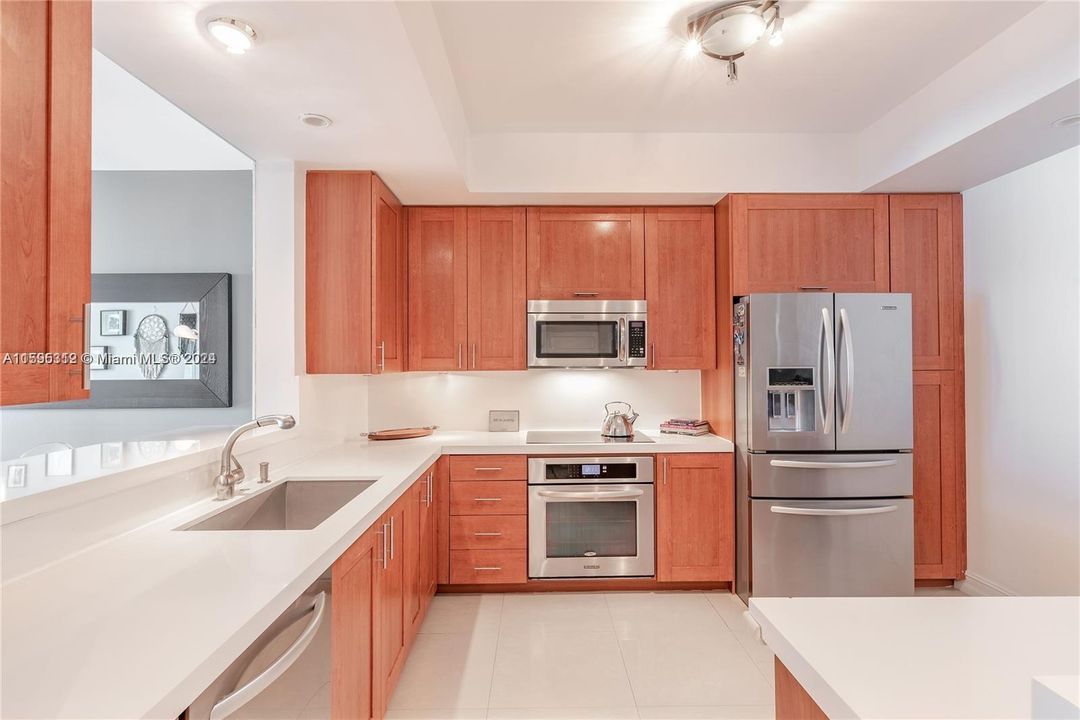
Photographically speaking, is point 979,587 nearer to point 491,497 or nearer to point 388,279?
point 491,497

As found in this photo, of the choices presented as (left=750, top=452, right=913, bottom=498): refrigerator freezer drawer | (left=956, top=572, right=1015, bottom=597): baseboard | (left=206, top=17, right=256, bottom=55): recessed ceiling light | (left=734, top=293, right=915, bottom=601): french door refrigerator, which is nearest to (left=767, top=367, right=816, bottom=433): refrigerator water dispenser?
(left=734, top=293, right=915, bottom=601): french door refrigerator

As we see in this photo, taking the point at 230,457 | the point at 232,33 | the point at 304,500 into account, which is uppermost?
the point at 232,33

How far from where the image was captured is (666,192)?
3117 mm

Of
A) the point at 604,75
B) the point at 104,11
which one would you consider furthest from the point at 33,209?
the point at 604,75

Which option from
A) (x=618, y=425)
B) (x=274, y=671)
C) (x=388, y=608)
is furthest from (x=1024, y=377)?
(x=274, y=671)

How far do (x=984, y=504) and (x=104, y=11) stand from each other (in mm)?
4360

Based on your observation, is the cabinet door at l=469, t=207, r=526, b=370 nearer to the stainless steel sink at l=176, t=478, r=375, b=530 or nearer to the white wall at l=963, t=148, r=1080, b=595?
the stainless steel sink at l=176, t=478, r=375, b=530

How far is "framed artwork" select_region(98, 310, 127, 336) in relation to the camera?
2.02 m

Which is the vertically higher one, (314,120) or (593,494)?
(314,120)

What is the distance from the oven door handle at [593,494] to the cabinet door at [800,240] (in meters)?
1.33

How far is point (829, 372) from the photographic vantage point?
9.48 feet

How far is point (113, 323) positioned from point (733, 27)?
8.40 feet

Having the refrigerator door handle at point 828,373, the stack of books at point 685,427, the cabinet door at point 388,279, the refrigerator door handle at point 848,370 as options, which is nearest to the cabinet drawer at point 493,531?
the cabinet door at point 388,279

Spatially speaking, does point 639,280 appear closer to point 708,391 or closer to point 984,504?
point 708,391
